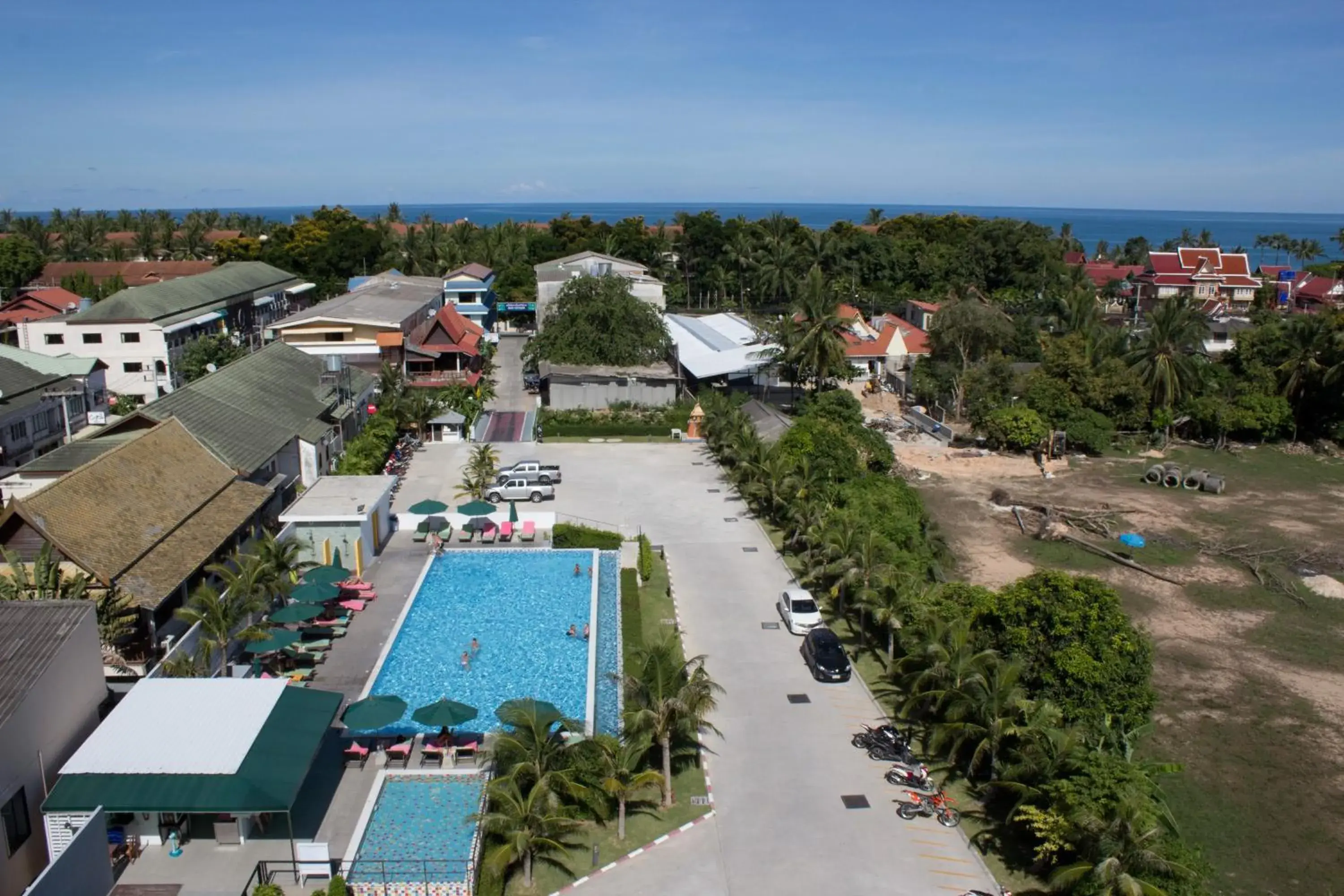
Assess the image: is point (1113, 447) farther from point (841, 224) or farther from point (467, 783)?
point (841, 224)

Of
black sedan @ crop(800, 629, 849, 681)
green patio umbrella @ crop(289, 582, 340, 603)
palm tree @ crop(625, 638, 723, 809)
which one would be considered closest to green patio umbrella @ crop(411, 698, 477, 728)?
palm tree @ crop(625, 638, 723, 809)

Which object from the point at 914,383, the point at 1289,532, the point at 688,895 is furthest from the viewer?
the point at 914,383

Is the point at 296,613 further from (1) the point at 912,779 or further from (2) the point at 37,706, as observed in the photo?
(1) the point at 912,779

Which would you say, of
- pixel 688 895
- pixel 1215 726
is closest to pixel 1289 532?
pixel 1215 726

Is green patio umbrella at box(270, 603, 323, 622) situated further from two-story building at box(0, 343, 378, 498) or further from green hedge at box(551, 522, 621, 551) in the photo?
green hedge at box(551, 522, 621, 551)

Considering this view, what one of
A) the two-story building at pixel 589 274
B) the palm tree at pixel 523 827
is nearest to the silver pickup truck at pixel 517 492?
the palm tree at pixel 523 827

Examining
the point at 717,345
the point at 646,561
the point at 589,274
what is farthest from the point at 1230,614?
the point at 589,274
